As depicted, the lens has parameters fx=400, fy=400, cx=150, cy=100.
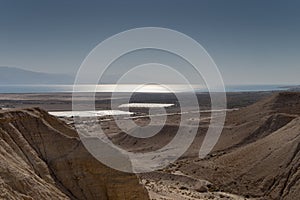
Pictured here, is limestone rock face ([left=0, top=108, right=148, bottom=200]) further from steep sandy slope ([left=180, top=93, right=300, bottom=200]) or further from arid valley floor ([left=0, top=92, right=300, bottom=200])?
steep sandy slope ([left=180, top=93, right=300, bottom=200])

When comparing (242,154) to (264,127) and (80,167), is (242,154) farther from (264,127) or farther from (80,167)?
(80,167)

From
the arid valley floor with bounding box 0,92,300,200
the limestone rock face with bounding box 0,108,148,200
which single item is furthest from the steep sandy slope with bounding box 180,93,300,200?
the limestone rock face with bounding box 0,108,148,200

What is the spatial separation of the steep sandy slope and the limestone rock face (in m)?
19.3

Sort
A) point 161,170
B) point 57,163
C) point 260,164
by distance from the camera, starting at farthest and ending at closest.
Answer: point 161,170 < point 260,164 < point 57,163

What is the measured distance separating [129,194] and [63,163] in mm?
4667

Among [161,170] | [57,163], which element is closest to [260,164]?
[161,170]

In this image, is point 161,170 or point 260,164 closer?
point 260,164

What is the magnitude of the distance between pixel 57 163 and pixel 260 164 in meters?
27.5

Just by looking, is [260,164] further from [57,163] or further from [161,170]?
[57,163]

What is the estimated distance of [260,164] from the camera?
4559cm

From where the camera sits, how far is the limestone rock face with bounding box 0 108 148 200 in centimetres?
2425

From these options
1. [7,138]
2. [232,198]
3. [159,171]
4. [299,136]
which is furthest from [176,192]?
[7,138]

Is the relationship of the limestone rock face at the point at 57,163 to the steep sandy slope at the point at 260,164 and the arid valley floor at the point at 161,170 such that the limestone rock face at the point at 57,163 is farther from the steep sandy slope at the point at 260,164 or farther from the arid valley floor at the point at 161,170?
the steep sandy slope at the point at 260,164

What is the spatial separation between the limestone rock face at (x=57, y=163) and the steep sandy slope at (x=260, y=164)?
63.2 feet
